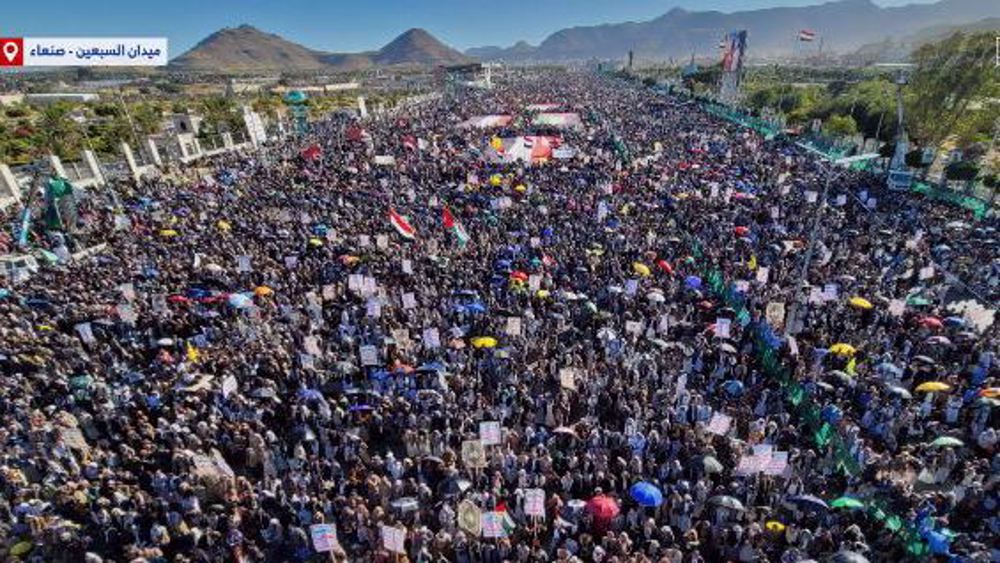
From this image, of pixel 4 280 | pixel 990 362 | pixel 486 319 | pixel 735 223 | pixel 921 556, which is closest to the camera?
pixel 921 556

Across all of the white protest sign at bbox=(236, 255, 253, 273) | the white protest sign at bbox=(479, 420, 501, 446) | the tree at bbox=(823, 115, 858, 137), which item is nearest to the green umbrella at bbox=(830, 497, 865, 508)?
the white protest sign at bbox=(479, 420, 501, 446)

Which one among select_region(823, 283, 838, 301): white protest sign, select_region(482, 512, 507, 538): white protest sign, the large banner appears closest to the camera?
select_region(482, 512, 507, 538): white protest sign

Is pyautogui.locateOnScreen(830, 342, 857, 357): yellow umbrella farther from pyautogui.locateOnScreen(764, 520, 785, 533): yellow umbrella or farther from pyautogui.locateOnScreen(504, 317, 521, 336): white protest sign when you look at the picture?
pyautogui.locateOnScreen(504, 317, 521, 336): white protest sign

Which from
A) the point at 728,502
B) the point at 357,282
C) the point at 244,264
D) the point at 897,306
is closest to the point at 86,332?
the point at 244,264

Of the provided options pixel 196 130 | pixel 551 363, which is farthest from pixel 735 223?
pixel 196 130

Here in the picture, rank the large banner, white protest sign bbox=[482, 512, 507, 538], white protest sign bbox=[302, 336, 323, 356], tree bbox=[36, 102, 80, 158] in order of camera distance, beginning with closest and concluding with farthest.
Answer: white protest sign bbox=[482, 512, 507, 538] < white protest sign bbox=[302, 336, 323, 356] < tree bbox=[36, 102, 80, 158] < the large banner

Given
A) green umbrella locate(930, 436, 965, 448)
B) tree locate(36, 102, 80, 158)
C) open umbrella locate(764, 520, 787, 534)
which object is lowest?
open umbrella locate(764, 520, 787, 534)

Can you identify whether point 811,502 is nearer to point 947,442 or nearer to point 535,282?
point 947,442

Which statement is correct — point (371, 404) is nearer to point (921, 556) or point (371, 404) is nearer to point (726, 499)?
point (726, 499)

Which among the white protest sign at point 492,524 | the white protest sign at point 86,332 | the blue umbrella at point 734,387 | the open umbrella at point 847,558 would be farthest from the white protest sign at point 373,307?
the open umbrella at point 847,558
